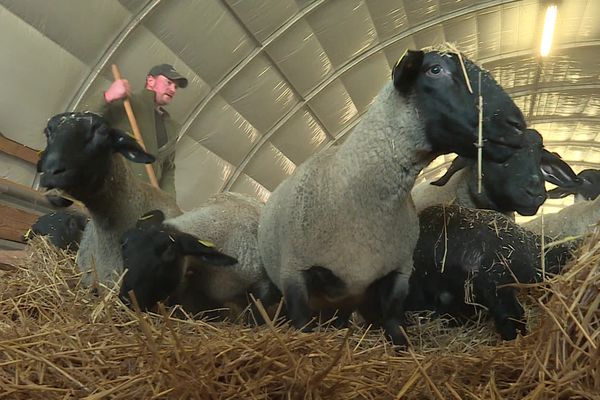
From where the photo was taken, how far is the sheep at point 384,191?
2.75m

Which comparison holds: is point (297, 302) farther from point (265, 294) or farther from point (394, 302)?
point (265, 294)

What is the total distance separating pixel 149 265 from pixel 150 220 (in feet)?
1.13

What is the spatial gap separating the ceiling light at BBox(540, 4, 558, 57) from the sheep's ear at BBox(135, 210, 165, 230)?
412 inches

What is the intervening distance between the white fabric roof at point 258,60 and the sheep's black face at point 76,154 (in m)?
4.14

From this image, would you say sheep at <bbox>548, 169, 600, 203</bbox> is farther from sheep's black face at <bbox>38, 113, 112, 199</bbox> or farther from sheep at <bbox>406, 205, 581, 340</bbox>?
sheep's black face at <bbox>38, 113, 112, 199</bbox>

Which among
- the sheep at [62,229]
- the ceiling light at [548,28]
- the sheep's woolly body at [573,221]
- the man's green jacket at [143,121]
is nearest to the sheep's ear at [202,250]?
the sheep at [62,229]

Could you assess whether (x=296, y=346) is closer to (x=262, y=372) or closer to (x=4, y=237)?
(x=262, y=372)

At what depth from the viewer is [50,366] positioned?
6.08 feet

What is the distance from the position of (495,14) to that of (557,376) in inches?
442

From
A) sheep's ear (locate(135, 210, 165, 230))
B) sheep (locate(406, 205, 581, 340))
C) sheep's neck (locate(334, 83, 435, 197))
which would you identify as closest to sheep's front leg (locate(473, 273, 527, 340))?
sheep (locate(406, 205, 581, 340))

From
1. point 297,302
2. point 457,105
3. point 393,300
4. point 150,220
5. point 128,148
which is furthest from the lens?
point 128,148

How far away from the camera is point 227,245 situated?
3.56 metres

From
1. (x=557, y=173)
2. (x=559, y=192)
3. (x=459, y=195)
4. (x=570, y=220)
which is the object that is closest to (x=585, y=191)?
(x=559, y=192)

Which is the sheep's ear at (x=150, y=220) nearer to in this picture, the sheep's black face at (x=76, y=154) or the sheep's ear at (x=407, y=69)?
the sheep's black face at (x=76, y=154)
